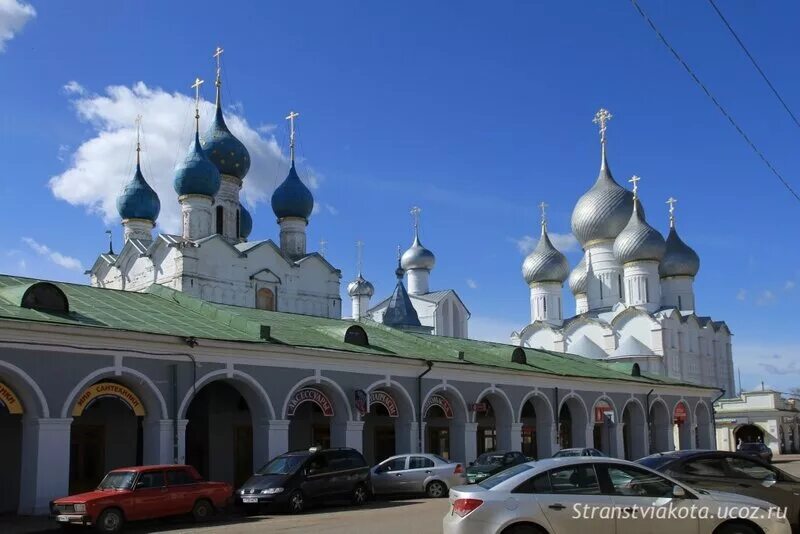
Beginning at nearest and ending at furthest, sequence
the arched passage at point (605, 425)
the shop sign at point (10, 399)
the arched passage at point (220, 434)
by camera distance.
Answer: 1. the shop sign at point (10, 399)
2. the arched passage at point (220, 434)
3. the arched passage at point (605, 425)

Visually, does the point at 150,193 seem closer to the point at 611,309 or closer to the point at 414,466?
the point at 414,466

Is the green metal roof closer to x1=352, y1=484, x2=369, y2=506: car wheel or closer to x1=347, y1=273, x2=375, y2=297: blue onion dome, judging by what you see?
x1=352, y1=484, x2=369, y2=506: car wheel

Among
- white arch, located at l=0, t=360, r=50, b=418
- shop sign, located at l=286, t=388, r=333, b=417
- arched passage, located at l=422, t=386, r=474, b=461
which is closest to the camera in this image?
white arch, located at l=0, t=360, r=50, b=418

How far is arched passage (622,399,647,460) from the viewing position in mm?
36500

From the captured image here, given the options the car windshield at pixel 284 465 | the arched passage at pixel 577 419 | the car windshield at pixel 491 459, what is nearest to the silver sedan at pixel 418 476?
the car windshield at pixel 491 459

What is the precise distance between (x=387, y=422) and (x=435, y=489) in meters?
7.30

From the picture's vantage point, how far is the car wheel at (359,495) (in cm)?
1923

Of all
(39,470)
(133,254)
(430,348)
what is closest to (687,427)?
(430,348)

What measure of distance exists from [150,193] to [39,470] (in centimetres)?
2948

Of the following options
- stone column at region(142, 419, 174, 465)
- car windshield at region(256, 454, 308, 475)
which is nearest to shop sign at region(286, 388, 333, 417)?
car windshield at region(256, 454, 308, 475)

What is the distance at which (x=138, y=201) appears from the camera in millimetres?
44281

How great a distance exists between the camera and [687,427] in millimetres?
40375

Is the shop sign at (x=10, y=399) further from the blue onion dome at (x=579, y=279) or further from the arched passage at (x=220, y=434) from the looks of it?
the blue onion dome at (x=579, y=279)

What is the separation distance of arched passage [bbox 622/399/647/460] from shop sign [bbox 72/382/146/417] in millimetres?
22878
